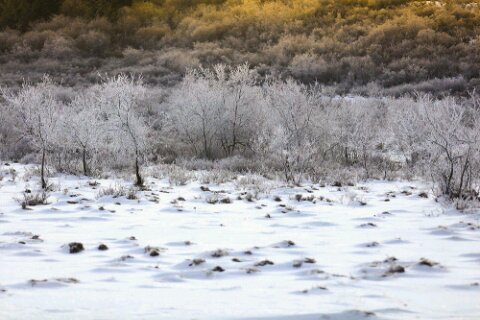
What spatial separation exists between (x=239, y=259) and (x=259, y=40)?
38.7 m

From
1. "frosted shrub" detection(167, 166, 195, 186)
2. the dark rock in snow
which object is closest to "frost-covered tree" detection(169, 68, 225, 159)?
"frosted shrub" detection(167, 166, 195, 186)

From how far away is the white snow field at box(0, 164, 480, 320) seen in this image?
13.6 ft

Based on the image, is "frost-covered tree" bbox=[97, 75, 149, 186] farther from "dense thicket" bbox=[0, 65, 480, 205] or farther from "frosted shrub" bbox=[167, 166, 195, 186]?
"frosted shrub" bbox=[167, 166, 195, 186]

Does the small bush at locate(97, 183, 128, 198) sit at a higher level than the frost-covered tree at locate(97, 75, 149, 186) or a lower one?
lower

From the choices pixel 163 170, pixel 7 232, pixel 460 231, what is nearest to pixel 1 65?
pixel 163 170

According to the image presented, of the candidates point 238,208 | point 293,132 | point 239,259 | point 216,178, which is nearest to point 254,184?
point 216,178

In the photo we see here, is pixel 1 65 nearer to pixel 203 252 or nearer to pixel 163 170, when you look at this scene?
pixel 163 170

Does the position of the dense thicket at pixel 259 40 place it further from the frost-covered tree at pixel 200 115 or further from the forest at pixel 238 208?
the frost-covered tree at pixel 200 115

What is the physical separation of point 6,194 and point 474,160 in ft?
27.7

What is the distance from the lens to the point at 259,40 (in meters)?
42.8

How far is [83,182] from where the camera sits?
458 inches

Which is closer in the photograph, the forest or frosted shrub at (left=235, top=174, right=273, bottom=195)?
the forest

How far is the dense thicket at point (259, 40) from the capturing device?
3319 cm

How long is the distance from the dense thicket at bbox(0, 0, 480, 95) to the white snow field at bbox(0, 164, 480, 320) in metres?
22.0
